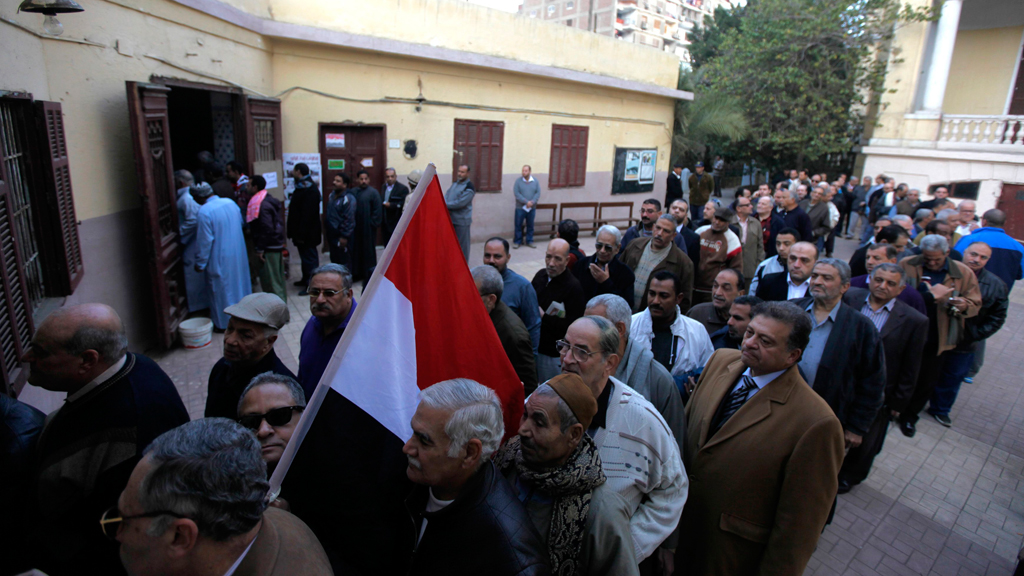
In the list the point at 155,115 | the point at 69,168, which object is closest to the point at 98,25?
the point at 155,115

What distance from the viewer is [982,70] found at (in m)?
18.2

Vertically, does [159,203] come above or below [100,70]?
below

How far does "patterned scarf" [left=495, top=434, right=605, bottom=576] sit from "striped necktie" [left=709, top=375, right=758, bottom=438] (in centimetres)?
112

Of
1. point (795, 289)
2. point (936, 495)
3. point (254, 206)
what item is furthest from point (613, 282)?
point (254, 206)

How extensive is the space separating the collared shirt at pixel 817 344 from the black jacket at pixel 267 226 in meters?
6.03

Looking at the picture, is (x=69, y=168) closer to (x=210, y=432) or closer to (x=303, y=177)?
(x=303, y=177)

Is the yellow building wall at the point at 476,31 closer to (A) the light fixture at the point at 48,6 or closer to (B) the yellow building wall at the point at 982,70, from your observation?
(A) the light fixture at the point at 48,6

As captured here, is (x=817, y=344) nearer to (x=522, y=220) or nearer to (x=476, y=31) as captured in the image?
(x=522, y=220)

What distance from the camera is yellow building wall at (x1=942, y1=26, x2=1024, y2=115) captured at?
57.9 feet

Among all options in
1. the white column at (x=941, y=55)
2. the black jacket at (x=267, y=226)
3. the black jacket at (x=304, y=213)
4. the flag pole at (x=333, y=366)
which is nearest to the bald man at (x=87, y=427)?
the flag pole at (x=333, y=366)

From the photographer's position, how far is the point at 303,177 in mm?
7770

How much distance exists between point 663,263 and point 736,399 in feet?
8.51

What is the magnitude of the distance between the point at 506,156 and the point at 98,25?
8261 millimetres

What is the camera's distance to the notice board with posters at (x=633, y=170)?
14914 millimetres
